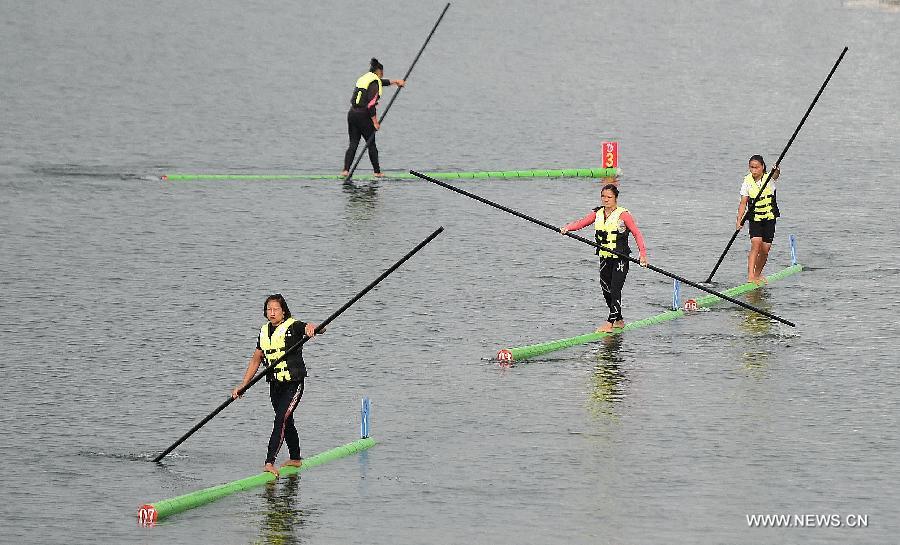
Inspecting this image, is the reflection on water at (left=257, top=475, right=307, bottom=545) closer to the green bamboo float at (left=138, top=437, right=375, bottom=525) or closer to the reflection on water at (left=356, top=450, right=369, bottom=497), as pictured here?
the green bamboo float at (left=138, top=437, right=375, bottom=525)

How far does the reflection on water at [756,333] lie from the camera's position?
20198 mm

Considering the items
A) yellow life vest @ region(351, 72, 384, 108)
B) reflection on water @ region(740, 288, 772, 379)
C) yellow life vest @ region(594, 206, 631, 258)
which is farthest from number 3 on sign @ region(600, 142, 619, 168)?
yellow life vest @ region(594, 206, 631, 258)

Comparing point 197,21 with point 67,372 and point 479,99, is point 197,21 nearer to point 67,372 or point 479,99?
point 479,99

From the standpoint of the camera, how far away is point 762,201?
25.0 metres

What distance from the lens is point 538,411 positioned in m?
18.3

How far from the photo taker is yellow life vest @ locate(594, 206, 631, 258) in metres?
21.6

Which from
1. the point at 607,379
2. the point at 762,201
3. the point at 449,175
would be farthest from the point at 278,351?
the point at 449,175

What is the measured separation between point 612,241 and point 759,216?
3.93 m

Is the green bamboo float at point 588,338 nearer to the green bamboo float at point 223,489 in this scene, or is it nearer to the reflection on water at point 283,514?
the green bamboo float at point 223,489

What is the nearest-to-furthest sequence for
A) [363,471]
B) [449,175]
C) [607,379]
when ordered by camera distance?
[363,471]
[607,379]
[449,175]

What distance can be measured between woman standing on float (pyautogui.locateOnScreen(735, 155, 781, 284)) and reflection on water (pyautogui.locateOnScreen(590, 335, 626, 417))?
12.6ft

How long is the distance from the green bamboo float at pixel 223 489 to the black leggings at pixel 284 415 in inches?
7.3

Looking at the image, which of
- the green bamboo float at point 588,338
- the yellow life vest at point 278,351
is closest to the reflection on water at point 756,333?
the green bamboo float at point 588,338

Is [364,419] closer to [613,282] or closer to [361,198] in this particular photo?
[613,282]
